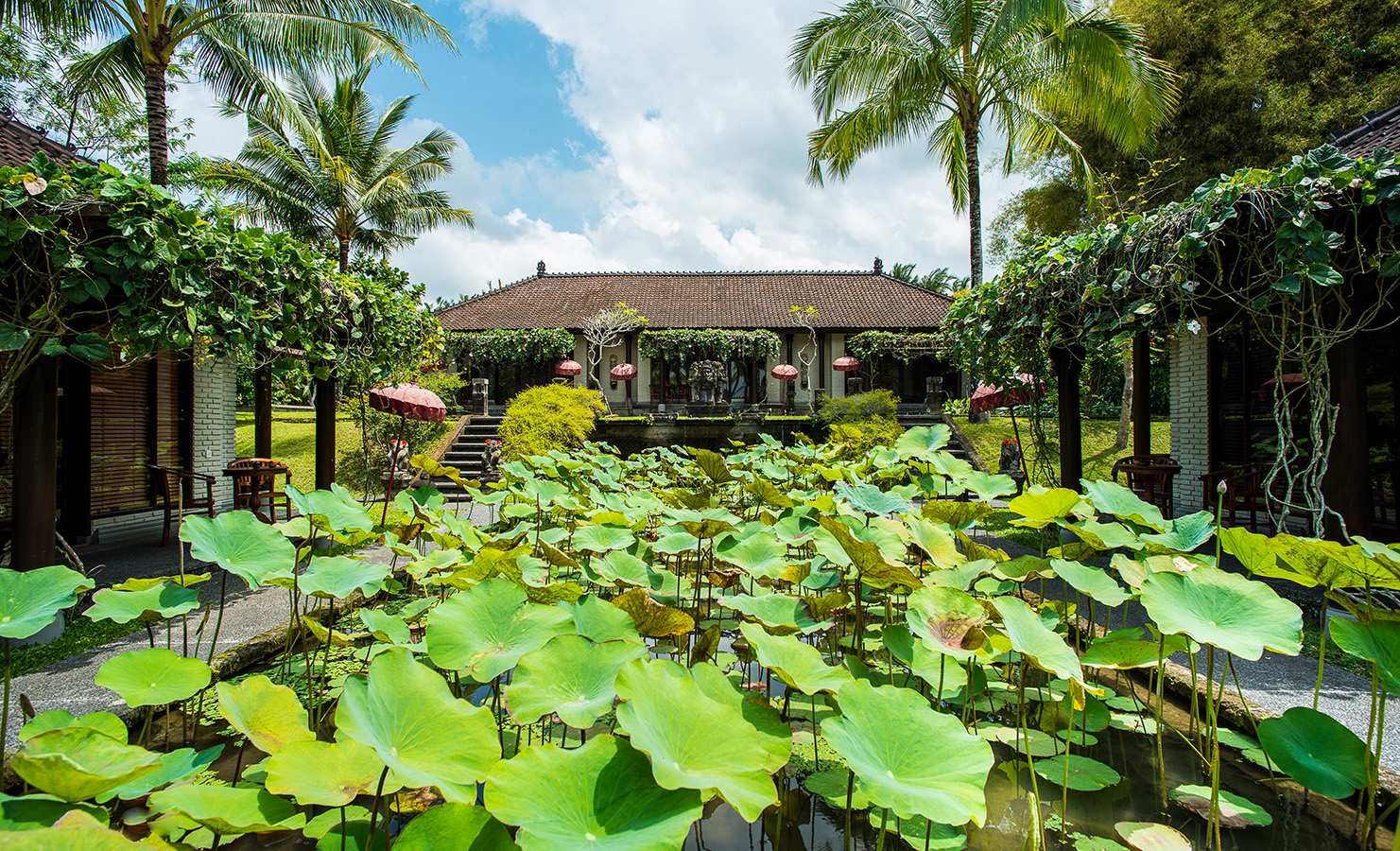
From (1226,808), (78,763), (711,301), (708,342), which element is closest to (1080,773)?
(1226,808)

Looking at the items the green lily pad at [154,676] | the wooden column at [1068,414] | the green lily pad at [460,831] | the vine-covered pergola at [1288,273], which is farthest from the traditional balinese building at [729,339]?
the green lily pad at [460,831]

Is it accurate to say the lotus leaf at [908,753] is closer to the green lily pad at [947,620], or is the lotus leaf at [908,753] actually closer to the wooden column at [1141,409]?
the green lily pad at [947,620]

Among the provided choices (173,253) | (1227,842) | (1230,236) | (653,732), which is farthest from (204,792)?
(1230,236)

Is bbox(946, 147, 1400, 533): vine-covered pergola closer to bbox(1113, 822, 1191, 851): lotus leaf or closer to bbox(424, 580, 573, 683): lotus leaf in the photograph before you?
bbox(1113, 822, 1191, 851): lotus leaf

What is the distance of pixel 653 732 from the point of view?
0.97 metres

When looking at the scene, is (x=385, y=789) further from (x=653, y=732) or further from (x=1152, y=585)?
(x=1152, y=585)

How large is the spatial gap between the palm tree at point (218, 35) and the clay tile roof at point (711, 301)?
10.3m

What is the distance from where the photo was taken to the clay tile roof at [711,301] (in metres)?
18.2

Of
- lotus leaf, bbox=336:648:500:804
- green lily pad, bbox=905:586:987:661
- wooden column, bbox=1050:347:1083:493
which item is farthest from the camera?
wooden column, bbox=1050:347:1083:493

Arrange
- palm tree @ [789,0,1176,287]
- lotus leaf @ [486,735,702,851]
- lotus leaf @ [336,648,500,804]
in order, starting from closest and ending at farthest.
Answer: lotus leaf @ [486,735,702,851] < lotus leaf @ [336,648,500,804] < palm tree @ [789,0,1176,287]

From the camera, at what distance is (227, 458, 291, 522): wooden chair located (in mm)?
5566

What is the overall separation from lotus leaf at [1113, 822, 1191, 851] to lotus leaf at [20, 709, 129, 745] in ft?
6.83

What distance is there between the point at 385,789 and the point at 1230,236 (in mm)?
4714

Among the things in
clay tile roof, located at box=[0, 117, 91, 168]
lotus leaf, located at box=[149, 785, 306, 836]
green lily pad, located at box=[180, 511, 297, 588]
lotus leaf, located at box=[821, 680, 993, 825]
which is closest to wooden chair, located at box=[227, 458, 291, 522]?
clay tile roof, located at box=[0, 117, 91, 168]
